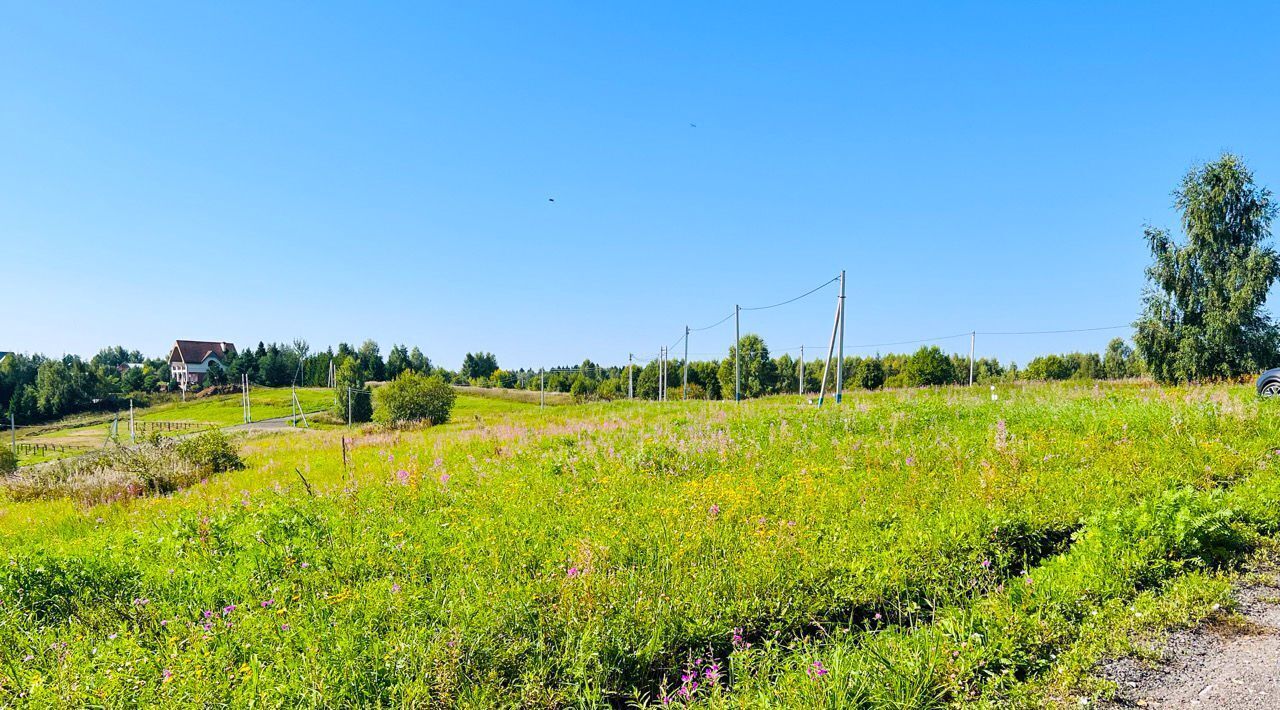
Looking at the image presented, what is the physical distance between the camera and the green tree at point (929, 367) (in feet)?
244

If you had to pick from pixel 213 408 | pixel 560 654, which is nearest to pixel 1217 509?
pixel 560 654

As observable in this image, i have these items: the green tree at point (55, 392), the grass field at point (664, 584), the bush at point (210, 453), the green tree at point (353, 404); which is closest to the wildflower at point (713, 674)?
the grass field at point (664, 584)

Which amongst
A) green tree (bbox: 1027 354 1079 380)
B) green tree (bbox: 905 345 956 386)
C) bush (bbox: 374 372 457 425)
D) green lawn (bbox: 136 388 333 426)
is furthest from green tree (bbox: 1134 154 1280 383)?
green lawn (bbox: 136 388 333 426)

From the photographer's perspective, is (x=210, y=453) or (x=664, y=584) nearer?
(x=664, y=584)

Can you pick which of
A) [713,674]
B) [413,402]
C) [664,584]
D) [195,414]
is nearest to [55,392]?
[195,414]

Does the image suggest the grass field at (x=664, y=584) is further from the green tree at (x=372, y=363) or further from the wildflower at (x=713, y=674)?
the green tree at (x=372, y=363)

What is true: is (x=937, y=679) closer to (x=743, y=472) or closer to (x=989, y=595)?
(x=989, y=595)

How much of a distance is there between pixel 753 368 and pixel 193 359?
445 feet

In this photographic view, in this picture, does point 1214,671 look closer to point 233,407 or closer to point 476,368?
point 233,407

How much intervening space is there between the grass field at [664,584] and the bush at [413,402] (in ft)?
81.3

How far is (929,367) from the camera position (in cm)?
7562

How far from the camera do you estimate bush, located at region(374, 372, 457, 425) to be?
33312mm

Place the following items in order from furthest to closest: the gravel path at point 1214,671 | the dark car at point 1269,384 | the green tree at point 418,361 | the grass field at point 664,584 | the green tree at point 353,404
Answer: the green tree at point 418,361 < the green tree at point 353,404 < the dark car at point 1269,384 < the grass field at point 664,584 < the gravel path at point 1214,671

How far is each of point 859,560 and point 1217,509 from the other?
405 centimetres
